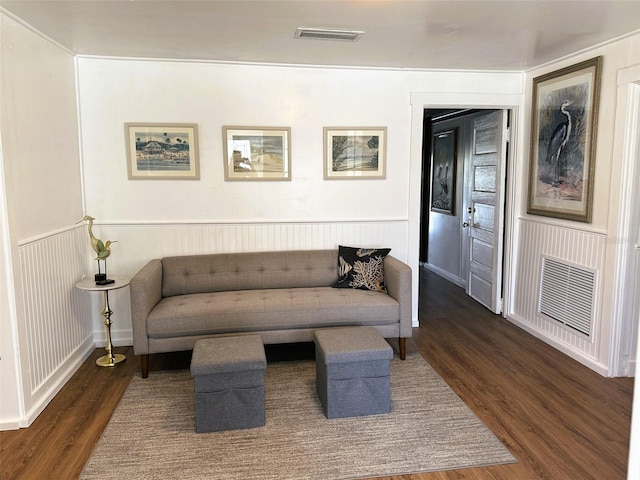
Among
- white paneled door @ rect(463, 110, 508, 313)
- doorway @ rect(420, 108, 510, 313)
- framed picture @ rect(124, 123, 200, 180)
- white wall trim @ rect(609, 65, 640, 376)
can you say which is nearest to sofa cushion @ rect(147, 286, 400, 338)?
framed picture @ rect(124, 123, 200, 180)

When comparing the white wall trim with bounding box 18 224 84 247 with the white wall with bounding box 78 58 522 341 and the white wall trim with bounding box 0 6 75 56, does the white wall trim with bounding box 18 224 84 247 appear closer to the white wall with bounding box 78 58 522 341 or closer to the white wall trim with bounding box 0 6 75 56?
the white wall with bounding box 78 58 522 341

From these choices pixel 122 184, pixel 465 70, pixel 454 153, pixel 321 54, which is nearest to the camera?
pixel 321 54

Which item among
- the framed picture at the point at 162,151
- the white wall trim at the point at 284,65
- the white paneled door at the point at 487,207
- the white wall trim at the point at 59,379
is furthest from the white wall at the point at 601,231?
the white wall trim at the point at 59,379

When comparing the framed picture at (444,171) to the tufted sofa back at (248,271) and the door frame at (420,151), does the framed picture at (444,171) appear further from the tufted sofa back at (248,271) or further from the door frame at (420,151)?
the tufted sofa back at (248,271)

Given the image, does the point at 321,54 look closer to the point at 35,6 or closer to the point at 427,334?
the point at 35,6

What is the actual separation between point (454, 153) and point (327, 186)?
8.22 ft

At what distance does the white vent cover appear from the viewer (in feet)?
11.6

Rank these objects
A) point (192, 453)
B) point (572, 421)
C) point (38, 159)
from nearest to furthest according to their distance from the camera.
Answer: point (192, 453) → point (572, 421) → point (38, 159)

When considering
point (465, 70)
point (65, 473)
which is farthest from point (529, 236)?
point (65, 473)

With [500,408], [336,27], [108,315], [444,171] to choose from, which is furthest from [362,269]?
[444,171]

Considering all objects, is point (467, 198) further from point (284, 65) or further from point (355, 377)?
point (355, 377)

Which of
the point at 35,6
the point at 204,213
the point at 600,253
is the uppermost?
the point at 35,6

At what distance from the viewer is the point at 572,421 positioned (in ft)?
9.10

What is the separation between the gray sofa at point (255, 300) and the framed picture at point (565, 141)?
4.66 feet
